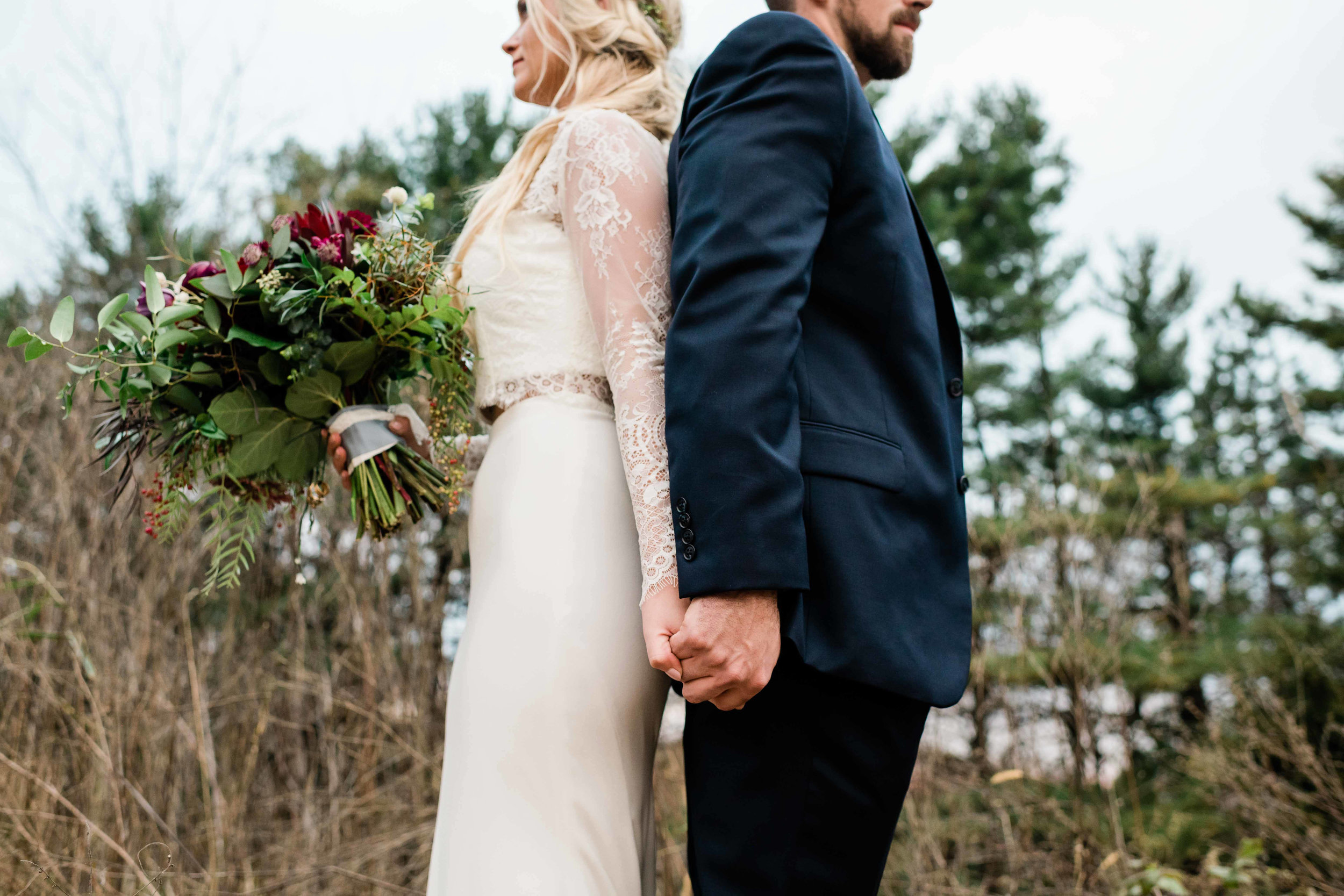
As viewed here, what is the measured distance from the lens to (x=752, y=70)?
124cm

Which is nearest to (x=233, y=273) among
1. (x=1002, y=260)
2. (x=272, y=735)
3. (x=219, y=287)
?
(x=219, y=287)

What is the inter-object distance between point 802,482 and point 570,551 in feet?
1.18

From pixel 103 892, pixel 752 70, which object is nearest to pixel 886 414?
pixel 752 70

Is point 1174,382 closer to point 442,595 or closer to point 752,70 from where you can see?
point 442,595

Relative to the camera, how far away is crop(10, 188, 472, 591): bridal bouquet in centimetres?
142

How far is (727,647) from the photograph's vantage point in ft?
3.31

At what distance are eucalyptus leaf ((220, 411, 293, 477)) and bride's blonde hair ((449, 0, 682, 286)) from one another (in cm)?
38

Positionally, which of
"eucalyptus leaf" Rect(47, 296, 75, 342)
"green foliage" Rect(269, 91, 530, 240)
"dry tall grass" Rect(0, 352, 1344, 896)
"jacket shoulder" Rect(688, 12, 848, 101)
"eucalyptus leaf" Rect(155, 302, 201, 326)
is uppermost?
"green foliage" Rect(269, 91, 530, 240)

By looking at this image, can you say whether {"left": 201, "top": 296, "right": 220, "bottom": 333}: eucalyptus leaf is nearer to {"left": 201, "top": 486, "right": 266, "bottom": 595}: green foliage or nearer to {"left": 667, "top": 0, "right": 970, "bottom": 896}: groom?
{"left": 201, "top": 486, "right": 266, "bottom": 595}: green foliage

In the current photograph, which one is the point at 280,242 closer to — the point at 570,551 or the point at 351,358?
the point at 351,358

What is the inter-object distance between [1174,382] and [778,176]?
592 inches

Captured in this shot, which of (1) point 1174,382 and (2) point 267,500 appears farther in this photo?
(1) point 1174,382

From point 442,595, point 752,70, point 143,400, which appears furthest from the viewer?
point 442,595

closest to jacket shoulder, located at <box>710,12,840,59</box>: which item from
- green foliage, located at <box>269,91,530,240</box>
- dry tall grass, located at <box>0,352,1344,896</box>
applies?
dry tall grass, located at <box>0,352,1344,896</box>
